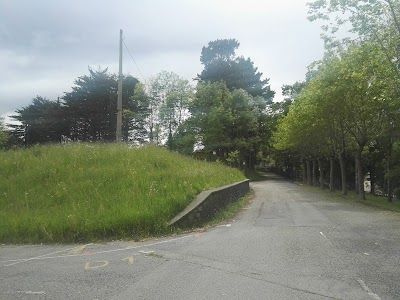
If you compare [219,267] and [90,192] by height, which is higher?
[90,192]

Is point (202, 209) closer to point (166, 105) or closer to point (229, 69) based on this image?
point (166, 105)

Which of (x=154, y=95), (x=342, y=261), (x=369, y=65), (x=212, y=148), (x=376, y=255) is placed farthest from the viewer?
(x=212, y=148)

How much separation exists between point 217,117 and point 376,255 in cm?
4353

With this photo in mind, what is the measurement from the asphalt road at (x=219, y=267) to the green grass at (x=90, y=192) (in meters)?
0.91

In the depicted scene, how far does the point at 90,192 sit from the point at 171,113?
36.2 meters

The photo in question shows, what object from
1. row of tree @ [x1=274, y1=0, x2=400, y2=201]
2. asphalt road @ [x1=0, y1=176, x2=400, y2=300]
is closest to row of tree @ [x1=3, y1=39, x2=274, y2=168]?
row of tree @ [x1=274, y1=0, x2=400, y2=201]

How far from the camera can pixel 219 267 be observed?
283 inches

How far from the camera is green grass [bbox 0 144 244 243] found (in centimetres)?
1077

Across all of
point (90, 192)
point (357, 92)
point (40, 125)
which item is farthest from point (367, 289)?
point (40, 125)

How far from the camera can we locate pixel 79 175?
1498cm

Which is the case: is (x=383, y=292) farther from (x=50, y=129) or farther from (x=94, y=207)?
(x=50, y=129)

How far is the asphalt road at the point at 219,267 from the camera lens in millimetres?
5836

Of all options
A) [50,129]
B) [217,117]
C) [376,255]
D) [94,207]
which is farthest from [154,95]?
[376,255]

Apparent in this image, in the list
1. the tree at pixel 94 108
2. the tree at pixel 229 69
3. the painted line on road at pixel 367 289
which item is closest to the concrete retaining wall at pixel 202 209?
the painted line on road at pixel 367 289
